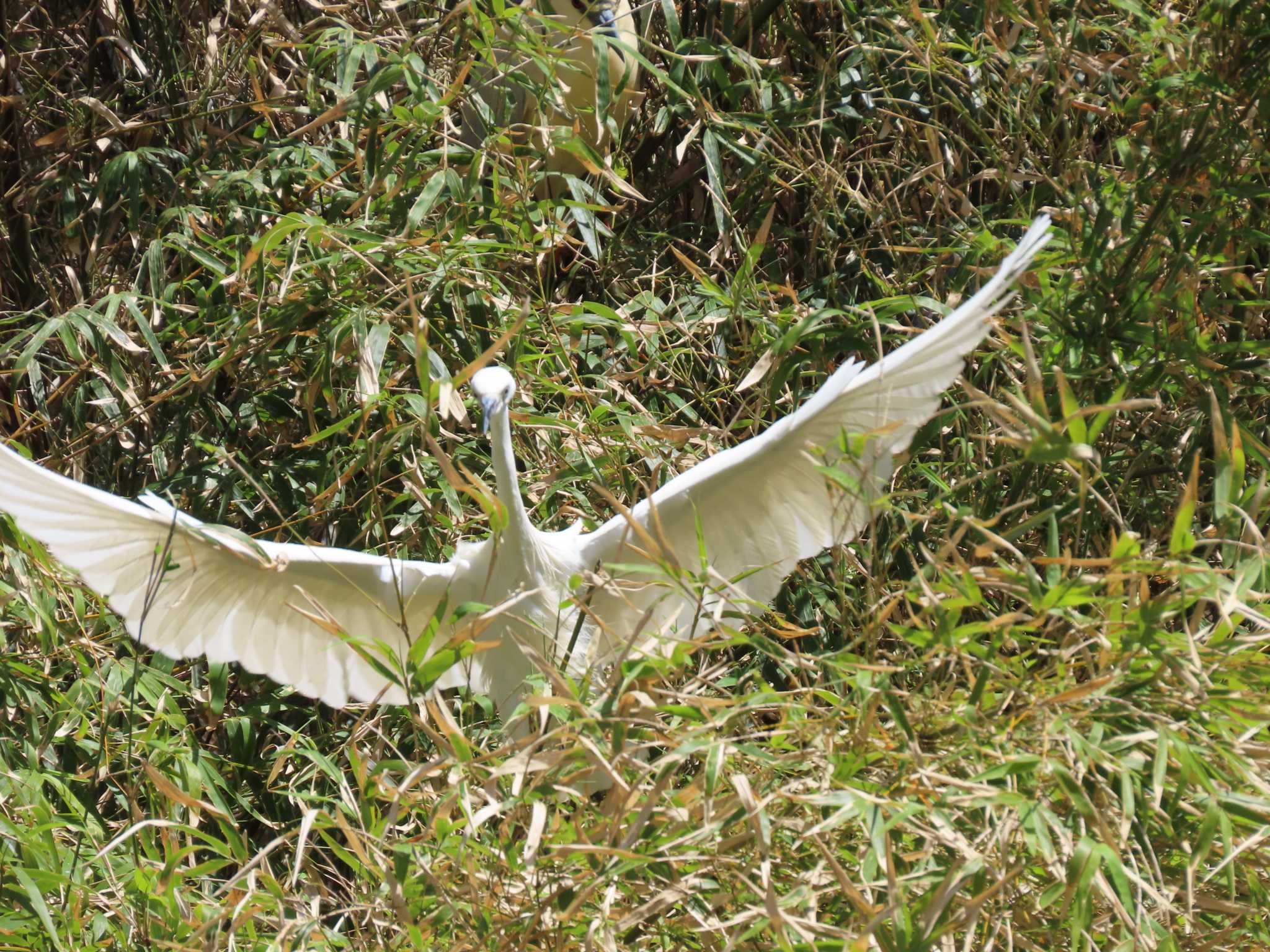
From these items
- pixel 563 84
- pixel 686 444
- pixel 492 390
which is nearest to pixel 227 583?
pixel 492 390

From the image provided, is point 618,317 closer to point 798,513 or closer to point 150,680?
point 798,513

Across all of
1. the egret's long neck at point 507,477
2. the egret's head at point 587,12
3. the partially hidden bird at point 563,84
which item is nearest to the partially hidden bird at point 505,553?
the egret's long neck at point 507,477

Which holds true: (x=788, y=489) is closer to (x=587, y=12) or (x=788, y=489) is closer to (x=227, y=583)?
(x=227, y=583)

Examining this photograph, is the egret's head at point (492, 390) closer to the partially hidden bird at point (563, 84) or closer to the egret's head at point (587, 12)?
the partially hidden bird at point (563, 84)

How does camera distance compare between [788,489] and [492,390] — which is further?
[788,489]

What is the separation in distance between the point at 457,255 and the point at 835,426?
59 cm

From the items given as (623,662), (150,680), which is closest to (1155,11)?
(623,662)

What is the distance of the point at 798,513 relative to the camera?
1757 millimetres


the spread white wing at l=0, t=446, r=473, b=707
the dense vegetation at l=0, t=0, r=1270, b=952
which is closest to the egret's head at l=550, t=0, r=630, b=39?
the dense vegetation at l=0, t=0, r=1270, b=952

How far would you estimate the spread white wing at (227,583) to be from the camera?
1634 mm

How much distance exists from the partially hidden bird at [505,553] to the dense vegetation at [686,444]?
2.9 inches

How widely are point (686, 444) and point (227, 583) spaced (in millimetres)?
660

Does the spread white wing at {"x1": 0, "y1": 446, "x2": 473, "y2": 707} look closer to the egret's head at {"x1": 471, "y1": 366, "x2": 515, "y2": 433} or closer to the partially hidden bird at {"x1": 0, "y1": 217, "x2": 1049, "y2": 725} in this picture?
the partially hidden bird at {"x1": 0, "y1": 217, "x2": 1049, "y2": 725}

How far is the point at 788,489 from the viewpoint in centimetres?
175
